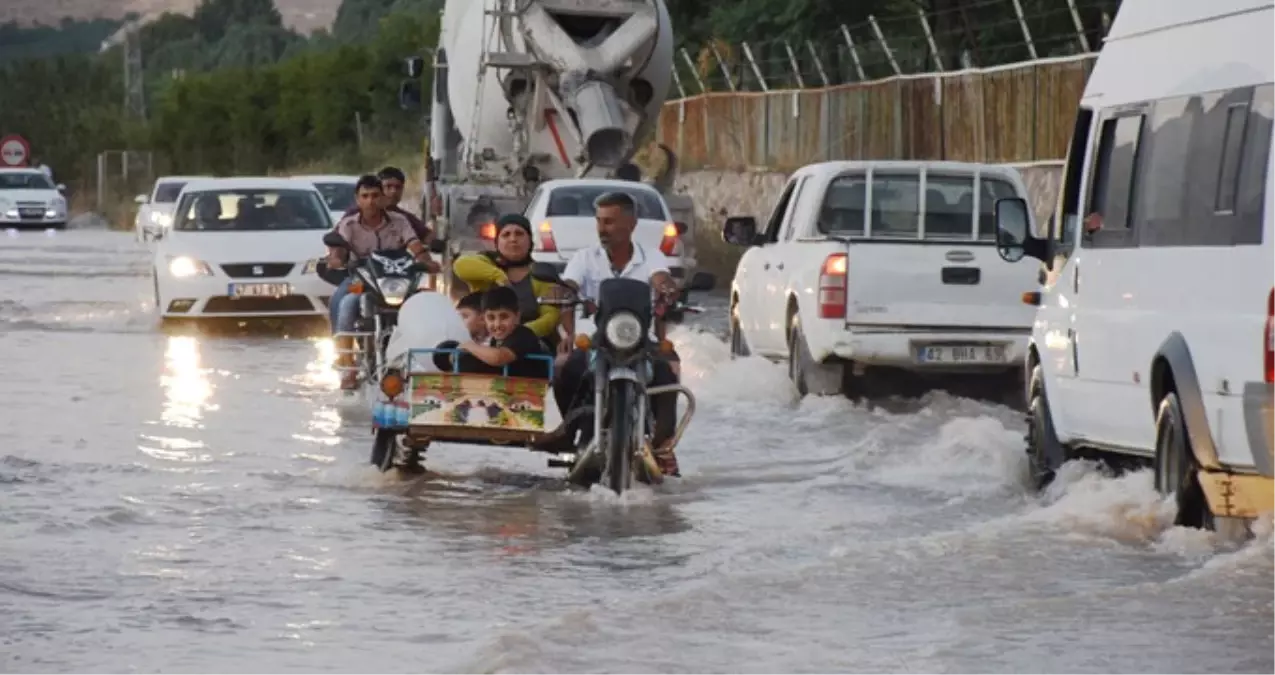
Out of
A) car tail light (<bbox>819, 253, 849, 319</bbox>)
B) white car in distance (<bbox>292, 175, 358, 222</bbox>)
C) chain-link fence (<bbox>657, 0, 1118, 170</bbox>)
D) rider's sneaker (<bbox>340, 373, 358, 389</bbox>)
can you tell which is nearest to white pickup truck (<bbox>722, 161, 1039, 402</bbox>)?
car tail light (<bbox>819, 253, 849, 319</bbox>)

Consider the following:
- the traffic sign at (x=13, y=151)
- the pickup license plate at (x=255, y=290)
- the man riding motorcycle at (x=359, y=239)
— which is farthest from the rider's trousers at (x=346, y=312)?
the traffic sign at (x=13, y=151)

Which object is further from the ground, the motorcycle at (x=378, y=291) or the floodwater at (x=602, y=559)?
the motorcycle at (x=378, y=291)

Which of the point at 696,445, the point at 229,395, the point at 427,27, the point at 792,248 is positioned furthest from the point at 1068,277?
the point at 427,27

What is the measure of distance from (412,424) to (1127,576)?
13.1ft

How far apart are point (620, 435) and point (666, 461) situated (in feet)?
3.04

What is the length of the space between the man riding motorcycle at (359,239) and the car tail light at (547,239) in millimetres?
9375

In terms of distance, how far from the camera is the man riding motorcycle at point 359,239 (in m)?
19.5

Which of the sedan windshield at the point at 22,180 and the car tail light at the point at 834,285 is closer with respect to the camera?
the car tail light at the point at 834,285

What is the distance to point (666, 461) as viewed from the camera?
14.5 m

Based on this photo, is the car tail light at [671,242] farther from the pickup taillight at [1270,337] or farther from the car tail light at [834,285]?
the pickup taillight at [1270,337]

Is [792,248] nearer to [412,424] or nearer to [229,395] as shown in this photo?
[229,395]

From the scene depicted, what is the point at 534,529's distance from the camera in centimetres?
1289

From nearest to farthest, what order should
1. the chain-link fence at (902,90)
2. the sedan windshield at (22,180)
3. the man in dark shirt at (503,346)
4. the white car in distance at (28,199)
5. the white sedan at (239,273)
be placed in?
the man in dark shirt at (503,346) < the white sedan at (239,273) < the chain-link fence at (902,90) < the white car in distance at (28,199) < the sedan windshield at (22,180)

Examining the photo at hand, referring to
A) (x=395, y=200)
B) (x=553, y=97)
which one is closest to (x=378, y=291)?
(x=395, y=200)
